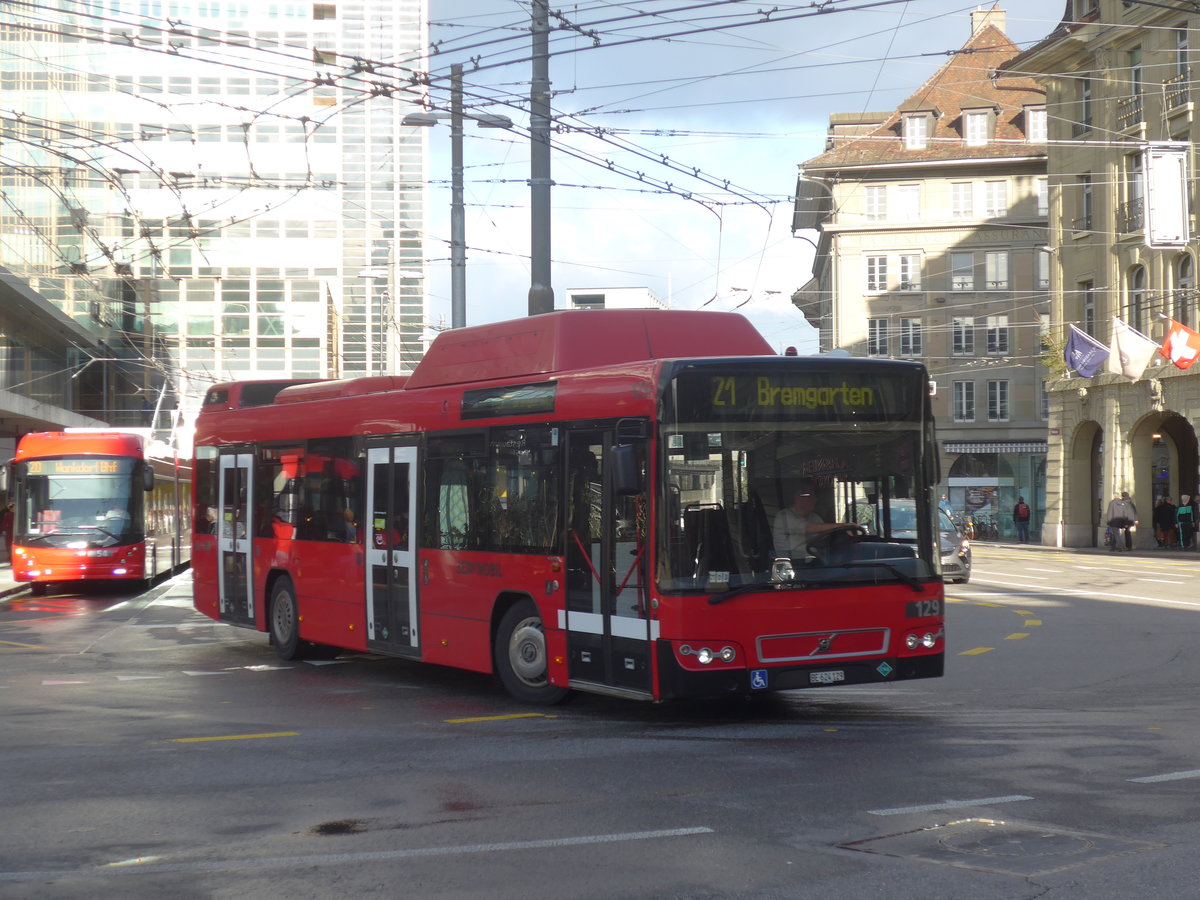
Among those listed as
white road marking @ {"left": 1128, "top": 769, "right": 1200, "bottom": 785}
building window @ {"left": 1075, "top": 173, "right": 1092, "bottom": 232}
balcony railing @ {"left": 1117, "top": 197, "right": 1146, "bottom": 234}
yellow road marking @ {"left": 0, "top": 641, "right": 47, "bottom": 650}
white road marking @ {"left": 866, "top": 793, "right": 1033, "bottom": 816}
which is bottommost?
yellow road marking @ {"left": 0, "top": 641, "right": 47, "bottom": 650}

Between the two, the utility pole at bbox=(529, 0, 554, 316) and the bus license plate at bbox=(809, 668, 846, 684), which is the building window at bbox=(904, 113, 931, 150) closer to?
the utility pole at bbox=(529, 0, 554, 316)

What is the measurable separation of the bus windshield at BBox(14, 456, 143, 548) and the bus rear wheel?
18911 millimetres

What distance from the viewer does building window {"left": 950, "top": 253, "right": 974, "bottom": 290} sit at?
219 feet

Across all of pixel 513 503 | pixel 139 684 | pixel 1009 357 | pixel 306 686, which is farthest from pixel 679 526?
pixel 1009 357

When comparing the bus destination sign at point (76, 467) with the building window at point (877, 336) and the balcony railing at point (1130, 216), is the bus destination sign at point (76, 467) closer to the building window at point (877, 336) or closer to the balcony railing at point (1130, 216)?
the balcony railing at point (1130, 216)

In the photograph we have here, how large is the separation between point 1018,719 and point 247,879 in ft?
20.5

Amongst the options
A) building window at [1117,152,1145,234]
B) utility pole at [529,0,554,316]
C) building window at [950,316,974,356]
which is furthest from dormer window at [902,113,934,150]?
utility pole at [529,0,554,316]

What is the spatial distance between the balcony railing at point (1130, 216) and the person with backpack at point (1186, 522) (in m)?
8.36

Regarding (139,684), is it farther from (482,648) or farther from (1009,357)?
(1009,357)

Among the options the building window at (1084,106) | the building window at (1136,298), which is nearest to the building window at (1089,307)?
the building window at (1136,298)

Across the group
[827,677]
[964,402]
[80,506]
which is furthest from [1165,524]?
[827,677]

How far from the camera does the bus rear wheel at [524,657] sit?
37.7ft

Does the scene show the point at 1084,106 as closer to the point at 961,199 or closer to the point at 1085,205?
the point at 1085,205

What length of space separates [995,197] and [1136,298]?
2119 cm
